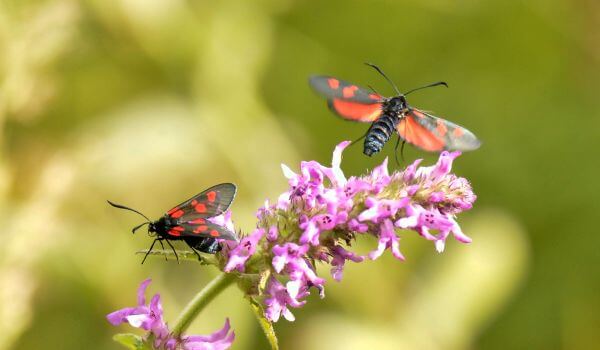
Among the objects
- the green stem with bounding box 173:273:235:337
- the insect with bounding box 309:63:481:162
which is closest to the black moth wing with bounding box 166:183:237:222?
the green stem with bounding box 173:273:235:337

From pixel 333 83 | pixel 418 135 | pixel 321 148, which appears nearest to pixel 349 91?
pixel 333 83

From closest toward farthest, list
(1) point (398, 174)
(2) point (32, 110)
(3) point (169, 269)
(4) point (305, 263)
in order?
(4) point (305, 263), (1) point (398, 174), (2) point (32, 110), (3) point (169, 269)

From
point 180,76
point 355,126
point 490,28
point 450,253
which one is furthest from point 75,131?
point 490,28

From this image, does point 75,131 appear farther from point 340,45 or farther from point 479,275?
point 479,275

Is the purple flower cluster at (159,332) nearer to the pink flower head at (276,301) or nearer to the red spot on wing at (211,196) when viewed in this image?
the pink flower head at (276,301)

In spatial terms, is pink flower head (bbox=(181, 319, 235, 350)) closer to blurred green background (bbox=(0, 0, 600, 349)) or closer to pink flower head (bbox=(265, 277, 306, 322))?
pink flower head (bbox=(265, 277, 306, 322))

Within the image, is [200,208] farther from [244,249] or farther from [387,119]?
[387,119]
